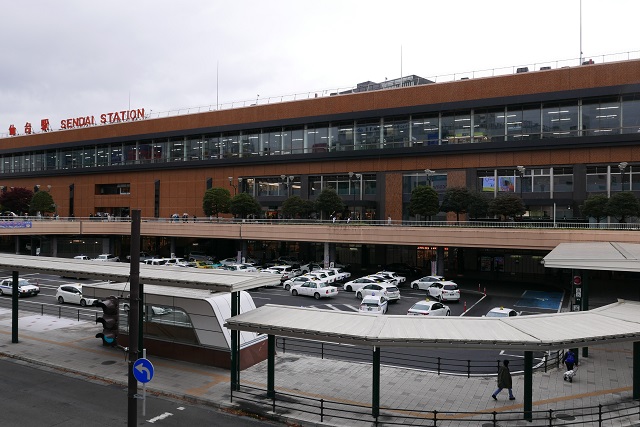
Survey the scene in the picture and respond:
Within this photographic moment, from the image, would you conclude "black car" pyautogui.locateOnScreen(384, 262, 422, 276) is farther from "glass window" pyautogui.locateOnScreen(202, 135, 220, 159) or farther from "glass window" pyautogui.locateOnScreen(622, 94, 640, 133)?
"glass window" pyautogui.locateOnScreen(202, 135, 220, 159)

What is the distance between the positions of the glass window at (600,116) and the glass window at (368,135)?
77.4ft

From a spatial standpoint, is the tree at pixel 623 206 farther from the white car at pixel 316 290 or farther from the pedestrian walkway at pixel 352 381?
the white car at pixel 316 290

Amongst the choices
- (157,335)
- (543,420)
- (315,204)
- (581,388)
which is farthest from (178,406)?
(315,204)

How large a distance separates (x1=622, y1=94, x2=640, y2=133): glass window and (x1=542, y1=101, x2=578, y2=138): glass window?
4.40m

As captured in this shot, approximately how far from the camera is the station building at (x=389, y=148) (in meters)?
51.5

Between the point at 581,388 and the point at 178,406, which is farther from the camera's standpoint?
the point at 581,388

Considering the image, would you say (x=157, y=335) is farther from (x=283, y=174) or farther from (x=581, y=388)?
(x=283, y=174)

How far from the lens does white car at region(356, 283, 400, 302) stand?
3682cm

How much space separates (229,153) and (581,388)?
6262 cm

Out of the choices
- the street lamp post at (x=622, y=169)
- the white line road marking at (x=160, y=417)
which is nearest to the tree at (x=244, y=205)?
the street lamp post at (x=622, y=169)

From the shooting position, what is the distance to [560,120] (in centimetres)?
5306

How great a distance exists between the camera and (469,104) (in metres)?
56.4

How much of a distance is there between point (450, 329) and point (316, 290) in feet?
82.5

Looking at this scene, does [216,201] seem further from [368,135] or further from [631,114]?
[631,114]
